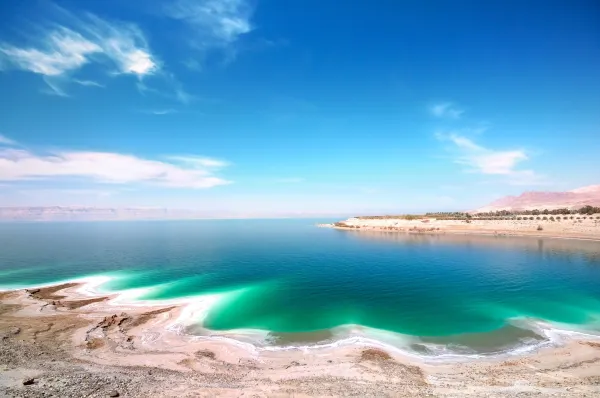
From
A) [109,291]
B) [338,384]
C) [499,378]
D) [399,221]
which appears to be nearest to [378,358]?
[338,384]

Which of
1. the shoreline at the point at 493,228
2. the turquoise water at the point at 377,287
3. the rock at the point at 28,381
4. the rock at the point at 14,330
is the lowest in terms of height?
the turquoise water at the point at 377,287

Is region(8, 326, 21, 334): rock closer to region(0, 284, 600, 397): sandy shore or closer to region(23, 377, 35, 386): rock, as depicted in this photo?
region(0, 284, 600, 397): sandy shore

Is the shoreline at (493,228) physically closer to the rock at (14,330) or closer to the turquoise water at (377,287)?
the turquoise water at (377,287)

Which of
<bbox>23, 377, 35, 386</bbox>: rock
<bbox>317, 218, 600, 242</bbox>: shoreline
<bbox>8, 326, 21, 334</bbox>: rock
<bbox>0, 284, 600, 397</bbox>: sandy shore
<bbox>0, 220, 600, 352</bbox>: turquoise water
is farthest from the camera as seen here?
<bbox>317, 218, 600, 242</bbox>: shoreline

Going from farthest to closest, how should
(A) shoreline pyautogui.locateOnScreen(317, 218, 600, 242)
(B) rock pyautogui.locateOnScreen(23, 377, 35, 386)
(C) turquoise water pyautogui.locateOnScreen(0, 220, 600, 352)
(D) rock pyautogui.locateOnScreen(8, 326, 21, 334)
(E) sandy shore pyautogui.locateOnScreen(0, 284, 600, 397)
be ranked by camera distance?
(A) shoreline pyautogui.locateOnScreen(317, 218, 600, 242) < (C) turquoise water pyautogui.locateOnScreen(0, 220, 600, 352) < (D) rock pyautogui.locateOnScreen(8, 326, 21, 334) < (B) rock pyautogui.locateOnScreen(23, 377, 35, 386) < (E) sandy shore pyautogui.locateOnScreen(0, 284, 600, 397)

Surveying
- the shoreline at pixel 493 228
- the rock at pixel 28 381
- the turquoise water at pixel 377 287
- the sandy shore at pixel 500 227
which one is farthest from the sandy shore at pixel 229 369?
the sandy shore at pixel 500 227

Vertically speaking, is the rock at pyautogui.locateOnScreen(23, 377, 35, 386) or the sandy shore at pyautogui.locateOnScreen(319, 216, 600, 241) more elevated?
the sandy shore at pyautogui.locateOnScreen(319, 216, 600, 241)

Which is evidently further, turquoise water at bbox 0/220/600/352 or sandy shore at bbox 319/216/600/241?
sandy shore at bbox 319/216/600/241

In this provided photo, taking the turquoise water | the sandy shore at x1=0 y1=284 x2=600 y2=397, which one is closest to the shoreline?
the turquoise water
